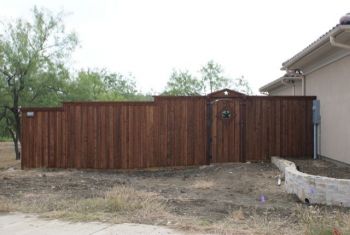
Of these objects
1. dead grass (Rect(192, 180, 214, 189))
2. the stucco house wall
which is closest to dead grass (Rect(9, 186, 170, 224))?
dead grass (Rect(192, 180, 214, 189))

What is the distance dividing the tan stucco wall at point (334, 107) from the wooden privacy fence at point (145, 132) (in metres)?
0.98

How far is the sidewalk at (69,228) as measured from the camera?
5746 millimetres

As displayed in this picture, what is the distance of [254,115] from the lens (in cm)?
1354

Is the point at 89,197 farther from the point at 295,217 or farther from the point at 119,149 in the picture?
the point at 119,149

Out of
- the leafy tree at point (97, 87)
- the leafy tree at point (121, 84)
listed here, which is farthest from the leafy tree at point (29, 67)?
the leafy tree at point (121, 84)

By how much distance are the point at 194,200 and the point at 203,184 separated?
7.45 feet

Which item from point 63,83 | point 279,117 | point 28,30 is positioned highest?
point 28,30

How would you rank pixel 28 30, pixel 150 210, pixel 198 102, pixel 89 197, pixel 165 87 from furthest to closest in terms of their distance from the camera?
pixel 165 87
pixel 28 30
pixel 198 102
pixel 89 197
pixel 150 210

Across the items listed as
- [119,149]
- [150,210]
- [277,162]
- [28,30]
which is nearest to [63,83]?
[28,30]

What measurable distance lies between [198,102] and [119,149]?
2.74 m

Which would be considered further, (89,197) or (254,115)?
(254,115)

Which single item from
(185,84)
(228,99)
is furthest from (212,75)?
(228,99)

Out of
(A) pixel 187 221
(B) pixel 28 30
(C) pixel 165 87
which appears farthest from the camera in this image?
(C) pixel 165 87

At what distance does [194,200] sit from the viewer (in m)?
7.93
